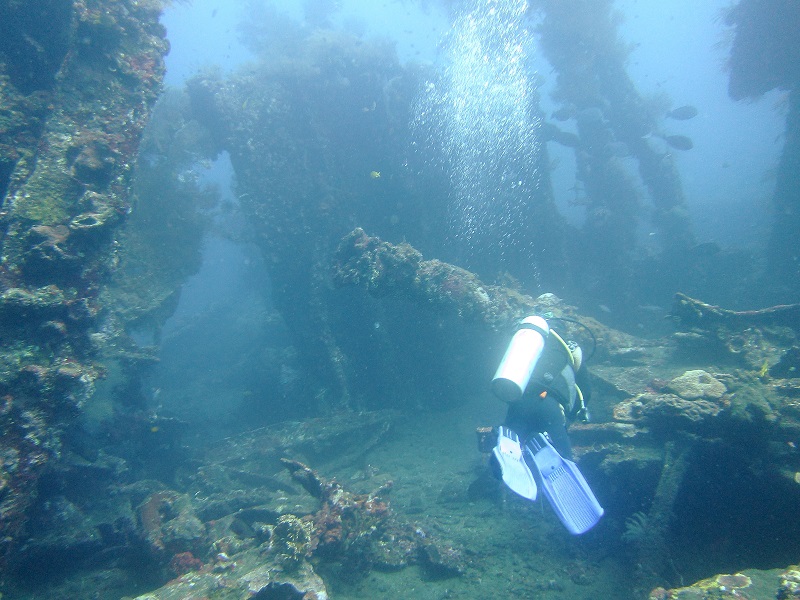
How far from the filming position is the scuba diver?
3.74m

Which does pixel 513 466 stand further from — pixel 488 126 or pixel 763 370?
pixel 488 126

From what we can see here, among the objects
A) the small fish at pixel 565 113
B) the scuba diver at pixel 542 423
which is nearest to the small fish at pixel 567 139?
the small fish at pixel 565 113

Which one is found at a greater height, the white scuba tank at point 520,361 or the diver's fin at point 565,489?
the white scuba tank at point 520,361

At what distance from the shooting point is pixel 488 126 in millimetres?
14203

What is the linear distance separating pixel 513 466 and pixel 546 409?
0.78 m

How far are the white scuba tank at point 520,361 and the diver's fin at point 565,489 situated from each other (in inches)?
24.3

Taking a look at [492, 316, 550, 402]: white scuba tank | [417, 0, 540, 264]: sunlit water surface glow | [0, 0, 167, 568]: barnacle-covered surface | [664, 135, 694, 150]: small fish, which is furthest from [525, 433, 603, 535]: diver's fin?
[664, 135, 694, 150]: small fish

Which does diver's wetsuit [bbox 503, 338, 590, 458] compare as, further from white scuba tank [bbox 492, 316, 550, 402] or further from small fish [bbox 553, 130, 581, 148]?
small fish [bbox 553, 130, 581, 148]

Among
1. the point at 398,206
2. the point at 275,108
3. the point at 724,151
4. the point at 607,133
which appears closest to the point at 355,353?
the point at 398,206

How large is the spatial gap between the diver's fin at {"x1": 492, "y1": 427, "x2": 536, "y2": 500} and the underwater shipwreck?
1.50 m

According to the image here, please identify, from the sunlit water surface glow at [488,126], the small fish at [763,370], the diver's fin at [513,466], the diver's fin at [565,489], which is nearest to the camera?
the diver's fin at [513,466]

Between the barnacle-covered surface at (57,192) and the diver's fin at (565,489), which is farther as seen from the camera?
the barnacle-covered surface at (57,192)

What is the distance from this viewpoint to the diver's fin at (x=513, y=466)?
3539mm

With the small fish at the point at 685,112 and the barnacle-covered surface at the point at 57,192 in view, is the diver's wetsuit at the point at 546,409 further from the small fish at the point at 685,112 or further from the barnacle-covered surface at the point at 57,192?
the small fish at the point at 685,112
